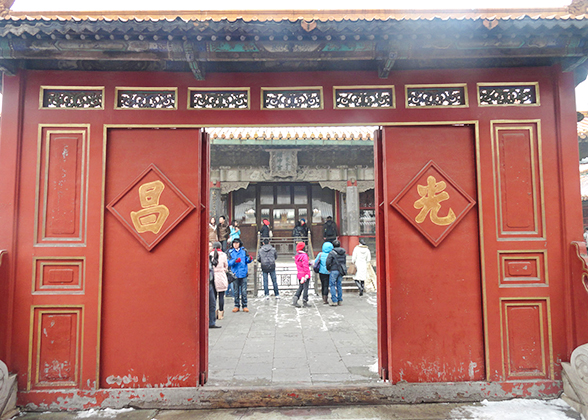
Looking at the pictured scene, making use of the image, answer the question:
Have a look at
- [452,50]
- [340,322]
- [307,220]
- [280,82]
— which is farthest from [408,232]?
[307,220]

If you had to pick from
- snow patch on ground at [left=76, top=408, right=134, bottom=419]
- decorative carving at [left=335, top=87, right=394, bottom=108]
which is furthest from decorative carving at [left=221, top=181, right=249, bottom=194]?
snow patch on ground at [left=76, top=408, right=134, bottom=419]

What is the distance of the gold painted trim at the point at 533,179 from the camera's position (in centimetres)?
361

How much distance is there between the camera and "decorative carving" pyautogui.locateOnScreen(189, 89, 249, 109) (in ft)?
12.3

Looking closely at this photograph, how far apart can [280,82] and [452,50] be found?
1.91 meters

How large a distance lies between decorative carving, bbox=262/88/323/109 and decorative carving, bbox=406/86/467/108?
107 centimetres

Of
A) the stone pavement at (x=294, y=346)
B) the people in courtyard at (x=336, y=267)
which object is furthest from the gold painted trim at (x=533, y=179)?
the people in courtyard at (x=336, y=267)

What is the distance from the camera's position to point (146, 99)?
3.73 m

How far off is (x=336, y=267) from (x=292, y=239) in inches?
209

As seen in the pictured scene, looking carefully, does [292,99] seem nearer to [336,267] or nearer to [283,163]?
[336,267]

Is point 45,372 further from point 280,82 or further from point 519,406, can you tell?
point 519,406

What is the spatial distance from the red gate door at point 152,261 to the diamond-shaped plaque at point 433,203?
2376 mm

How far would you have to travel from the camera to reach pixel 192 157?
369 centimetres

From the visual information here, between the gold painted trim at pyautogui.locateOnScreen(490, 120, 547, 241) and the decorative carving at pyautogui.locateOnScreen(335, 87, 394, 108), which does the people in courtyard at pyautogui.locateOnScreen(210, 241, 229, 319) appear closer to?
the decorative carving at pyautogui.locateOnScreen(335, 87, 394, 108)

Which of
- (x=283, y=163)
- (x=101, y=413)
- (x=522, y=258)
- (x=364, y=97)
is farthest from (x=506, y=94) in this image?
(x=283, y=163)
